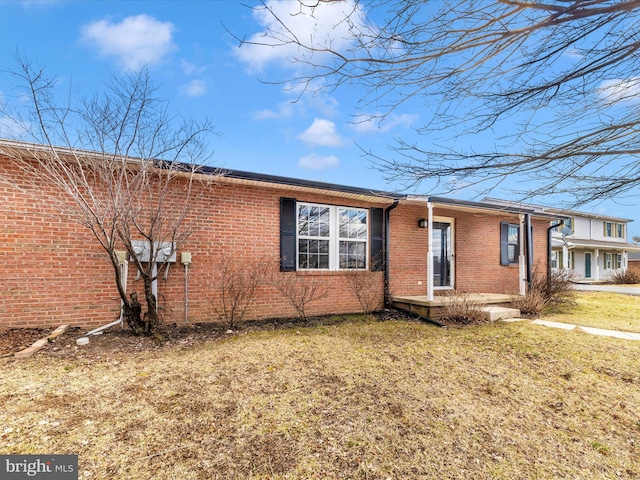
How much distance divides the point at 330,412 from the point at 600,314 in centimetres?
892

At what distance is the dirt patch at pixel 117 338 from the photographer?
4176 mm

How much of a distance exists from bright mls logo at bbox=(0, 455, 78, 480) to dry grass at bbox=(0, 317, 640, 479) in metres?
0.08

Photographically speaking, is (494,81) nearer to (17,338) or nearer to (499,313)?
(499,313)

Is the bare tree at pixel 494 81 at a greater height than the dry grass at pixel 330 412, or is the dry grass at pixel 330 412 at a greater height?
the bare tree at pixel 494 81

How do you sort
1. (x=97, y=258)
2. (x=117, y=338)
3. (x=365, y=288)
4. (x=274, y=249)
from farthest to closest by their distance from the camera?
(x=365, y=288)
(x=274, y=249)
(x=97, y=258)
(x=117, y=338)

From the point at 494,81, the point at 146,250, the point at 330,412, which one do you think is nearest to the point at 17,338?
the point at 146,250

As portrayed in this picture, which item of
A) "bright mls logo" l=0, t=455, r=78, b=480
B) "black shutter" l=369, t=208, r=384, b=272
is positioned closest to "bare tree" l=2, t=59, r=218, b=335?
"bright mls logo" l=0, t=455, r=78, b=480

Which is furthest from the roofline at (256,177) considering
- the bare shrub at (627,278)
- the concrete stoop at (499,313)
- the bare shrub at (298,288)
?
the bare shrub at (627,278)

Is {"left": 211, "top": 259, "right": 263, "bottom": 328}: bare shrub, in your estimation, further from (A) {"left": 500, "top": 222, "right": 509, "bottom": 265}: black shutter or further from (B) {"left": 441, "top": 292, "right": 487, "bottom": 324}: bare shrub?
(A) {"left": 500, "top": 222, "right": 509, "bottom": 265}: black shutter

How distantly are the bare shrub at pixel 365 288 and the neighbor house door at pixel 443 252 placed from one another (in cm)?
249

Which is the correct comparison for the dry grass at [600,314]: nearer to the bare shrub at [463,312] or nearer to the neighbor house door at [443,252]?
the bare shrub at [463,312]

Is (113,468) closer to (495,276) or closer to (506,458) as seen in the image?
(506,458)

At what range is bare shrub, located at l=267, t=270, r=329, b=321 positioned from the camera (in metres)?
6.55

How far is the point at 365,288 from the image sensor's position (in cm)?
751
